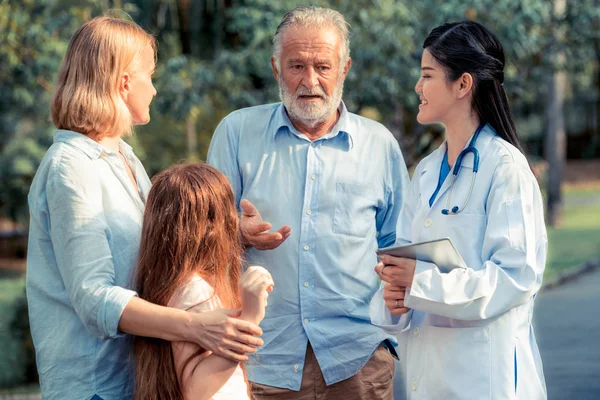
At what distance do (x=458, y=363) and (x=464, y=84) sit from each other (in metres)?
0.86

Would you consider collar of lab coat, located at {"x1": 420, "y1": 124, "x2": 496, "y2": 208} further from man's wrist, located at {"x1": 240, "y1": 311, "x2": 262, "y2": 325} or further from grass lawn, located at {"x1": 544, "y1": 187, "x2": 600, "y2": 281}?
grass lawn, located at {"x1": 544, "y1": 187, "x2": 600, "y2": 281}

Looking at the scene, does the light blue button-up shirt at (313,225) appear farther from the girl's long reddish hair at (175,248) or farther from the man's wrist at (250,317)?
A: the man's wrist at (250,317)

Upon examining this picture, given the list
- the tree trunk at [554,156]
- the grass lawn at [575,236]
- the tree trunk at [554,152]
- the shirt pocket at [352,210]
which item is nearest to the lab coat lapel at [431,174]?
the shirt pocket at [352,210]

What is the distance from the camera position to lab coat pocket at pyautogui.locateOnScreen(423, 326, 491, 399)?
2.97 meters

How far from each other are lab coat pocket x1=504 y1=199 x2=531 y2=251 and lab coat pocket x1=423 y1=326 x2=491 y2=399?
28 centimetres

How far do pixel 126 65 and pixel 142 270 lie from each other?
60 centimetres

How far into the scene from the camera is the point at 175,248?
277 centimetres

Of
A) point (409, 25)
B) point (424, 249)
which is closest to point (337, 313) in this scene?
point (424, 249)

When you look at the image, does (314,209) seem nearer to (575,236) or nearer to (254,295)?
(254,295)

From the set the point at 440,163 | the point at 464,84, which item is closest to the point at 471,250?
the point at 440,163

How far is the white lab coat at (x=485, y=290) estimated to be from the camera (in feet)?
9.48

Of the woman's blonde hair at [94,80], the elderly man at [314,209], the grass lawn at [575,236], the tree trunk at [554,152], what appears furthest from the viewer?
the tree trunk at [554,152]

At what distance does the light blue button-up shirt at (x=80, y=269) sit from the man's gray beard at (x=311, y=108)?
1109 millimetres

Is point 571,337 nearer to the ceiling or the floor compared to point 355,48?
nearer to the floor
